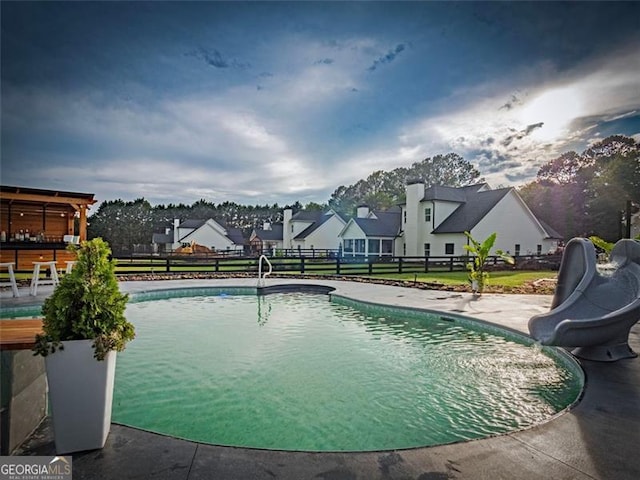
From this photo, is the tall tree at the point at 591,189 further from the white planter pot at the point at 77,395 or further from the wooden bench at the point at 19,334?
the wooden bench at the point at 19,334

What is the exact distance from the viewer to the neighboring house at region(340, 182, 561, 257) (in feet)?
86.3

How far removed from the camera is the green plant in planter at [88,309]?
243 cm

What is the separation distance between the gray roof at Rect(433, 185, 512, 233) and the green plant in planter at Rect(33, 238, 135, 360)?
25.4 meters

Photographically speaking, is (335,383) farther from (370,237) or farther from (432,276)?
(370,237)

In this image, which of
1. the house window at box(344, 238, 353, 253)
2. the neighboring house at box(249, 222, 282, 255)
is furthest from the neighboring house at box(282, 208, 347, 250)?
the house window at box(344, 238, 353, 253)

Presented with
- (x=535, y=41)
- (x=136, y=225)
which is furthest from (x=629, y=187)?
(x=136, y=225)

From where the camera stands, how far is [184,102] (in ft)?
30.2

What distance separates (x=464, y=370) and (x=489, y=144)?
17.0m

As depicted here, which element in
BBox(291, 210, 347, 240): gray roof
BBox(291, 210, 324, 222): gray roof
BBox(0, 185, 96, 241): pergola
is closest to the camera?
BBox(0, 185, 96, 241): pergola

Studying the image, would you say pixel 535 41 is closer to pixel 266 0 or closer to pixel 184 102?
pixel 266 0

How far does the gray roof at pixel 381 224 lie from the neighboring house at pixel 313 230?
5.93 meters

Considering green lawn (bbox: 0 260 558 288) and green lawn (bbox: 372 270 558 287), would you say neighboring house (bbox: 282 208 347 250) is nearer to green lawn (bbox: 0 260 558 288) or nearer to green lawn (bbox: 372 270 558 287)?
green lawn (bbox: 0 260 558 288)

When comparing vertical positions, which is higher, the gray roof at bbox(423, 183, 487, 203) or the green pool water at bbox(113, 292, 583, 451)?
the gray roof at bbox(423, 183, 487, 203)

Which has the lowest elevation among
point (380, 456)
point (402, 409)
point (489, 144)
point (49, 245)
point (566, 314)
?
point (402, 409)
